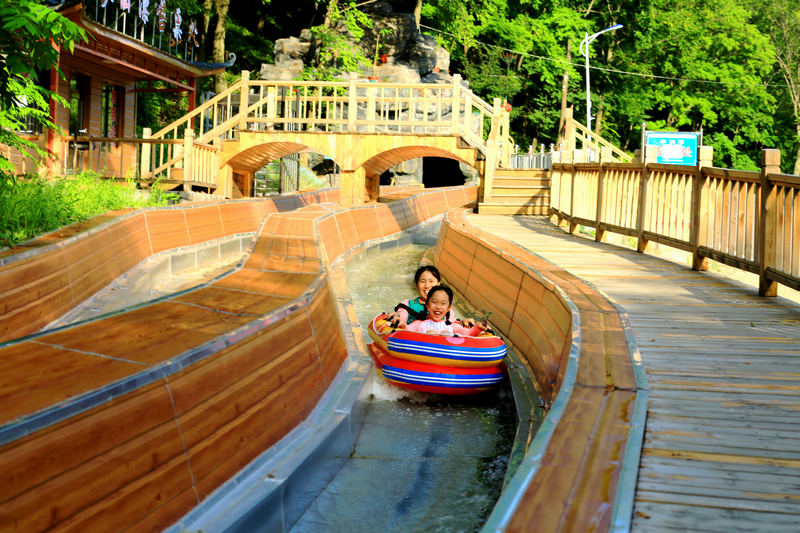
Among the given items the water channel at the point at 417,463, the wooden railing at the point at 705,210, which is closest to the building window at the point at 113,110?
the wooden railing at the point at 705,210

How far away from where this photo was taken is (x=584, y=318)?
6.92 metres

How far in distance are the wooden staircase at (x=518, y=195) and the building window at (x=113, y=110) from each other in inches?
520

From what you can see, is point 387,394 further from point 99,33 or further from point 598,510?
point 99,33

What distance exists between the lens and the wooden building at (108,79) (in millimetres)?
20891

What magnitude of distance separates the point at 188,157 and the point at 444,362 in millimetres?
15125

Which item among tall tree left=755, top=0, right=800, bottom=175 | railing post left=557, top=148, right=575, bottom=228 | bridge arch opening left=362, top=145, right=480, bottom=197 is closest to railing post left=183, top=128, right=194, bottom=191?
bridge arch opening left=362, top=145, right=480, bottom=197

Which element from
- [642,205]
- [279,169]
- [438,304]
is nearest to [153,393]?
[438,304]

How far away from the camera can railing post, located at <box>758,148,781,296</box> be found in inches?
335

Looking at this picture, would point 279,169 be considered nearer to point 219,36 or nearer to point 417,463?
point 219,36

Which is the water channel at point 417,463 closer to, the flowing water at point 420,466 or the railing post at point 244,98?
the flowing water at point 420,466

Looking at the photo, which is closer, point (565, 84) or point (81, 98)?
point (81, 98)

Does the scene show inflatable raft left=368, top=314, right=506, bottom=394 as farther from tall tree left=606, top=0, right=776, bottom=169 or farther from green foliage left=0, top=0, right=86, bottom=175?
tall tree left=606, top=0, right=776, bottom=169

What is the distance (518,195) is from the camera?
22.2 metres

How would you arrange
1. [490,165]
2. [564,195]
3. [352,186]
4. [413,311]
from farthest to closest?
1. [352,186]
2. [490,165]
3. [564,195]
4. [413,311]
